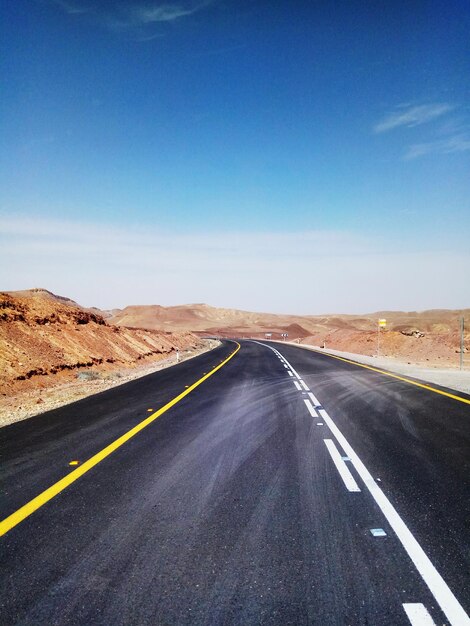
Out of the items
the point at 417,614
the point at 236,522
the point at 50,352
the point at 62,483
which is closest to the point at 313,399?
the point at 236,522

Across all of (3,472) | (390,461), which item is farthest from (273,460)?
(3,472)

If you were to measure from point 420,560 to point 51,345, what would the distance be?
1875 cm

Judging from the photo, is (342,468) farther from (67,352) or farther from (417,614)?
(67,352)

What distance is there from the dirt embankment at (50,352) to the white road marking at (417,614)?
9.27 meters

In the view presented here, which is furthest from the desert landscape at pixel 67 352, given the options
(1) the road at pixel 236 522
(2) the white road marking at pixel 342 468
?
(2) the white road marking at pixel 342 468

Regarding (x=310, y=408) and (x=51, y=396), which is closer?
(x=310, y=408)

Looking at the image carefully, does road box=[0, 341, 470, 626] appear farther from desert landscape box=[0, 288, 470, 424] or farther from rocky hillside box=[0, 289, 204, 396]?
rocky hillside box=[0, 289, 204, 396]

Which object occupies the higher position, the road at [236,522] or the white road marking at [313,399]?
the road at [236,522]

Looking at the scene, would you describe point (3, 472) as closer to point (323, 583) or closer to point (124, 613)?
point (124, 613)

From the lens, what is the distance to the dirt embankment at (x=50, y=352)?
1297 centimetres

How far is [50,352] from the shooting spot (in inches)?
696

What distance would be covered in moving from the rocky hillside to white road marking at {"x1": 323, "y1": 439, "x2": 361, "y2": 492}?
11.0 meters

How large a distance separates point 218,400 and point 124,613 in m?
7.80

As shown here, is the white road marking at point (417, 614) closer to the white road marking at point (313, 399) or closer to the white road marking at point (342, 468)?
the white road marking at point (342, 468)
